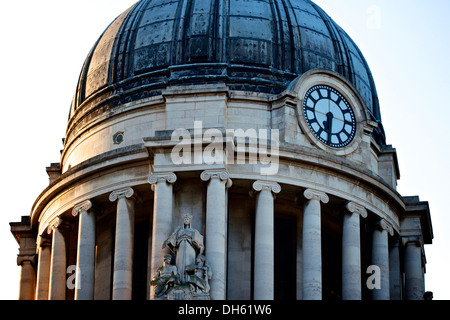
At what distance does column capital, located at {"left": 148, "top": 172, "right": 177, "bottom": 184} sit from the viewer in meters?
54.6

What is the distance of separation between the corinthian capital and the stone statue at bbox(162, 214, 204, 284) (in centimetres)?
421

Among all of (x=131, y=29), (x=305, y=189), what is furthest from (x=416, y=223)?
(x=131, y=29)

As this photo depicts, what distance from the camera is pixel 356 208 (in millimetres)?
57156

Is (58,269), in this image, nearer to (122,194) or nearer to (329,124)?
(122,194)

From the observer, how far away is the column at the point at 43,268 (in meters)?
59.7

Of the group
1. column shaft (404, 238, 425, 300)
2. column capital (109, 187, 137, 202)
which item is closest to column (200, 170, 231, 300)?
column capital (109, 187, 137, 202)

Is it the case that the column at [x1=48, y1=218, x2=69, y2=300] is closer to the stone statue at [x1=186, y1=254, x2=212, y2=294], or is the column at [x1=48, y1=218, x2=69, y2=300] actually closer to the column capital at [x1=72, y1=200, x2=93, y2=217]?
the column capital at [x1=72, y1=200, x2=93, y2=217]

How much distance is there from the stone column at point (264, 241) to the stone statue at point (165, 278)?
155 inches

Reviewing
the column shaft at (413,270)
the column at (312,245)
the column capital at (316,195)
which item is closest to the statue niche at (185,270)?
the column at (312,245)

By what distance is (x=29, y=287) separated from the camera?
62438 millimetres

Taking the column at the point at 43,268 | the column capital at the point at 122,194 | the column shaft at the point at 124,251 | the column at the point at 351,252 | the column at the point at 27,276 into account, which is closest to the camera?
the column shaft at the point at 124,251

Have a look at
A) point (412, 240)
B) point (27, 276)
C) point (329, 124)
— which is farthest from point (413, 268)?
point (27, 276)

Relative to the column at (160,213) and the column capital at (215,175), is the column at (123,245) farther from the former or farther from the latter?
the column capital at (215,175)

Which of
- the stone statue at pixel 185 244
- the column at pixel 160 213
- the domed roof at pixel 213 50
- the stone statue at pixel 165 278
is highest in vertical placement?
the domed roof at pixel 213 50
